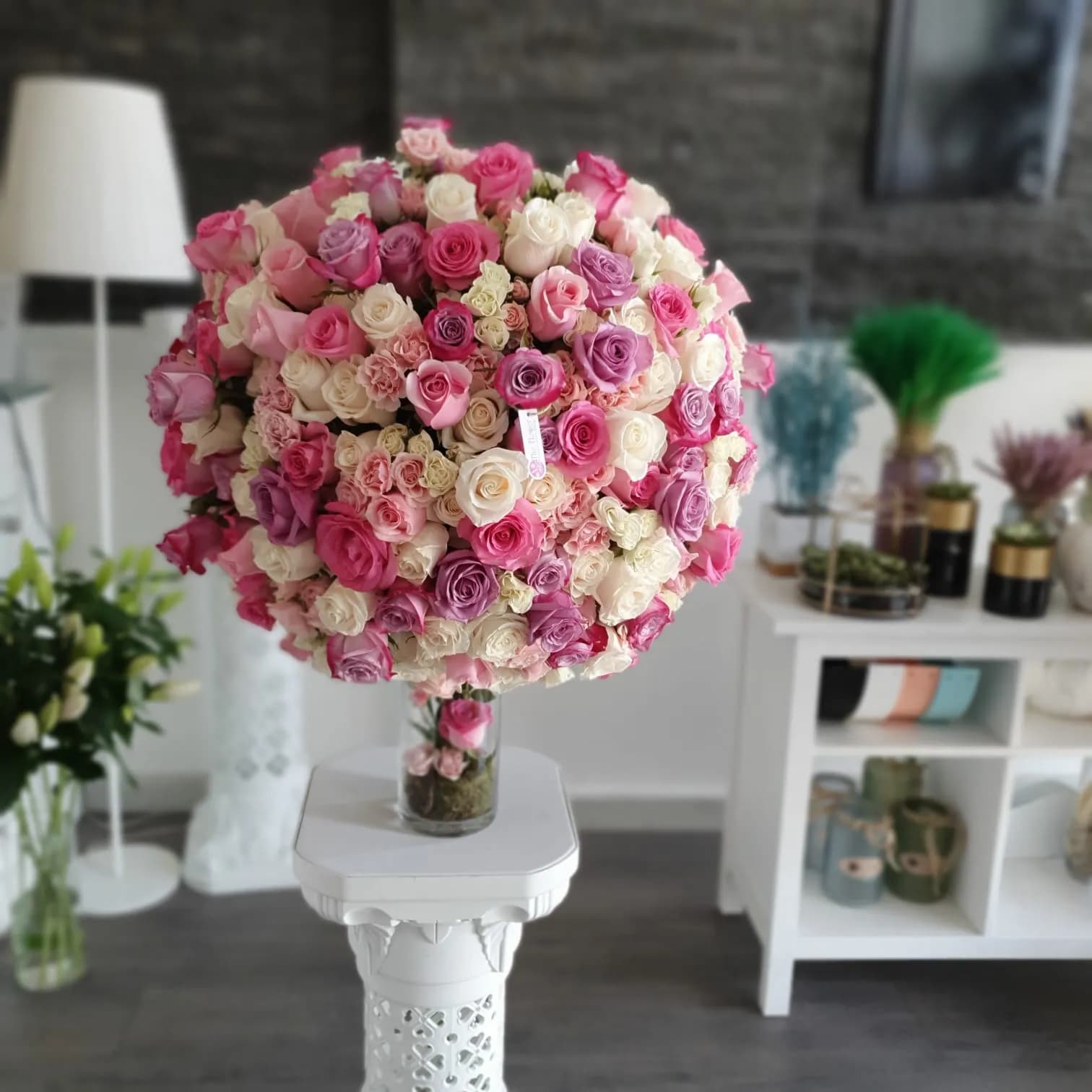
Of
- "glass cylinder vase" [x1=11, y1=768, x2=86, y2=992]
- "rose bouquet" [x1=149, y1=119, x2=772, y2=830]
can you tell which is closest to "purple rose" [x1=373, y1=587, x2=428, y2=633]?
"rose bouquet" [x1=149, y1=119, x2=772, y2=830]

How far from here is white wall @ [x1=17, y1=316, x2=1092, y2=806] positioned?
2.23m

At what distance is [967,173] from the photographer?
2158 millimetres

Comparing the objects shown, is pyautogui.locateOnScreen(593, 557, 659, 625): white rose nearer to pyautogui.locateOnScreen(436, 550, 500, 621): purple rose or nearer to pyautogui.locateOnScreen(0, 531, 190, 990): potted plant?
pyautogui.locateOnScreen(436, 550, 500, 621): purple rose

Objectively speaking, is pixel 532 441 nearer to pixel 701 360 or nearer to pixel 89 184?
pixel 701 360

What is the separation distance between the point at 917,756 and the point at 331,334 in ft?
4.57

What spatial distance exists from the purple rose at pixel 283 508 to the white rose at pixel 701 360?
0.40 meters

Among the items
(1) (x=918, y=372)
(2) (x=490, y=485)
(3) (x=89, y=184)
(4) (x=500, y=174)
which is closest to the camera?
(2) (x=490, y=485)

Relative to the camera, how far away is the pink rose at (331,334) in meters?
0.96

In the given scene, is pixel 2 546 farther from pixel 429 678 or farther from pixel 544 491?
pixel 544 491

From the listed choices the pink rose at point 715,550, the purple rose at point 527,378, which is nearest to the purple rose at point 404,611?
the purple rose at point 527,378

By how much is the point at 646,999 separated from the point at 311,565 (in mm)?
1260

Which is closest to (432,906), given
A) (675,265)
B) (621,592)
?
(621,592)

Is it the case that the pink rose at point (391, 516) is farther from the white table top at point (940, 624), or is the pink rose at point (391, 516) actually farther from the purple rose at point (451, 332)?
the white table top at point (940, 624)

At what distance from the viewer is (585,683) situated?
2.40 m
